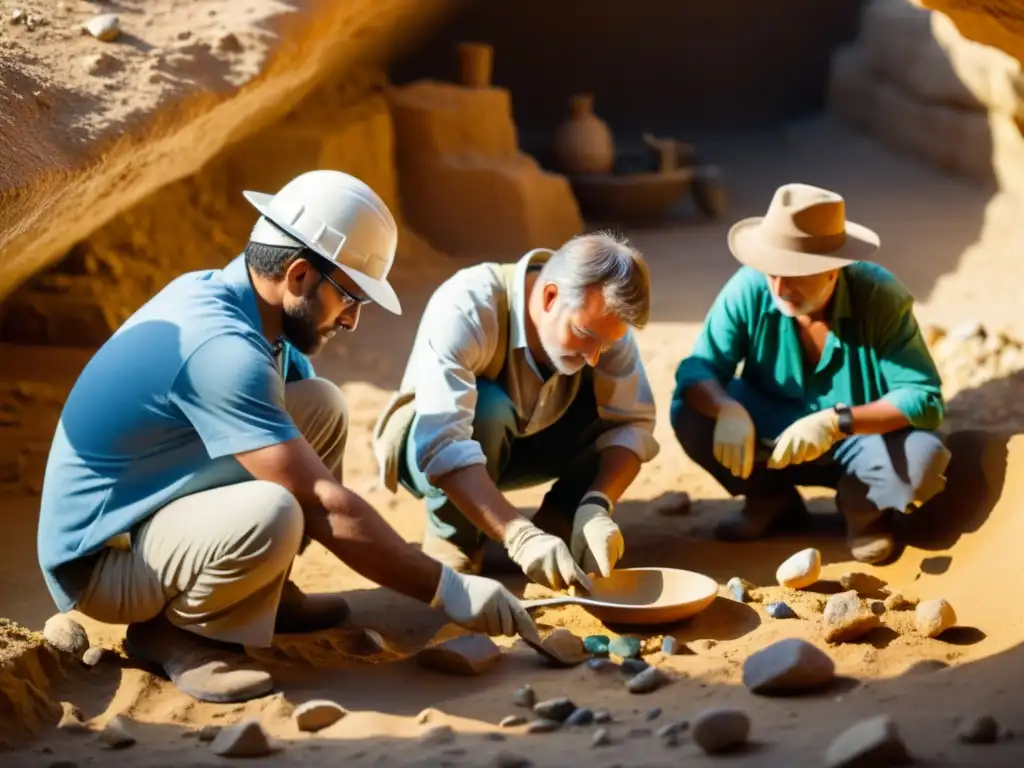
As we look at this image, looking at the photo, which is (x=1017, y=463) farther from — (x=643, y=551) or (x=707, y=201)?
(x=707, y=201)

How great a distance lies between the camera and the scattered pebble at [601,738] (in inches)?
103

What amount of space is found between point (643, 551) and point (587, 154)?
15.9 feet

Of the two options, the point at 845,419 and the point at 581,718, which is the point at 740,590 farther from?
the point at 581,718

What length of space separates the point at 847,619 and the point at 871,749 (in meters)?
0.97

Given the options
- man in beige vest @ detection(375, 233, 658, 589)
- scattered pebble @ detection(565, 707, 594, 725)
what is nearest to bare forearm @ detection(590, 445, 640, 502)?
man in beige vest @ detection(375, 233, 658, 589)

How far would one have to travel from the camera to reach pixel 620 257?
3346 millimetres

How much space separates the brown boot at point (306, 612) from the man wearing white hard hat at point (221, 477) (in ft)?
1.17

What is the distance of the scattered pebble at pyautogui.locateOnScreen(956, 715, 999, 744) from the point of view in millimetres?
2414

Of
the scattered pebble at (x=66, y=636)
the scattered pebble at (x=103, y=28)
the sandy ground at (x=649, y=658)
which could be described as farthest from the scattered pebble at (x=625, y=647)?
the scattered pebble at (x=103, y=28)

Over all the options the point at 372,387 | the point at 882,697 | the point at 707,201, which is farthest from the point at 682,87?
the point at 882,697

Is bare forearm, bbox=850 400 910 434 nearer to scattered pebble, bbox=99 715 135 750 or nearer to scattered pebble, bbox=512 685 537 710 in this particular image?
scattered pebble, bbox=512 685 537 710

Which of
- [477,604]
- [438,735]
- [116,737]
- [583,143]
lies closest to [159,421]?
[116,737]

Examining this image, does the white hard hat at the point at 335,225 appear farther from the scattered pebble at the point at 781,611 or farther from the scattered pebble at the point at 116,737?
the scattered pebble at the point at 781,611

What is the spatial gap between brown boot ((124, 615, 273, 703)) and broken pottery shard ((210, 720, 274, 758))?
0.31 meters
